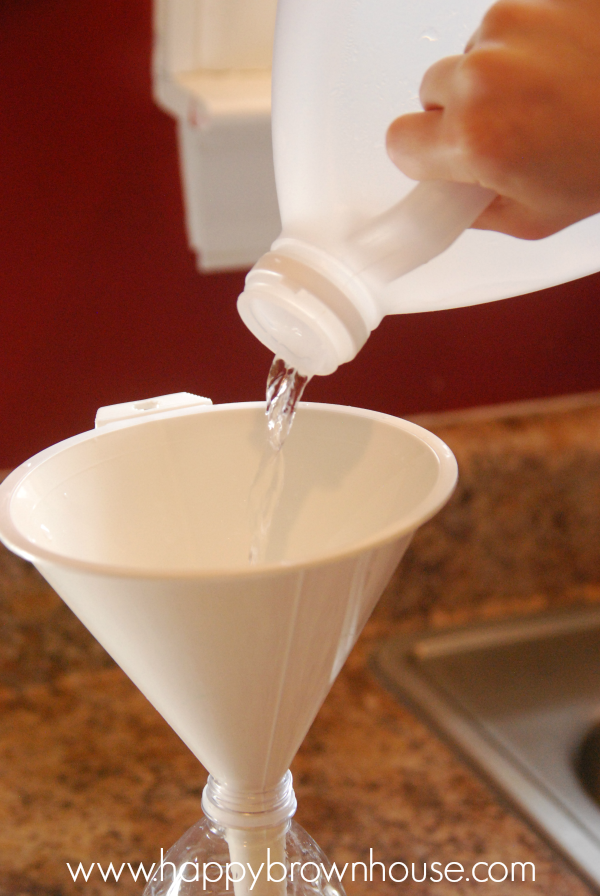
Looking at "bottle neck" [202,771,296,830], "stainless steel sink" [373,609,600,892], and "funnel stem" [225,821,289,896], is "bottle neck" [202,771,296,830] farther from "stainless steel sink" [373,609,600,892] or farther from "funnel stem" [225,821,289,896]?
"stainless steel sink" [373,609,600,892]

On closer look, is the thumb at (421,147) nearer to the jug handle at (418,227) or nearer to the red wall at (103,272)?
the jug handle at (418,227)

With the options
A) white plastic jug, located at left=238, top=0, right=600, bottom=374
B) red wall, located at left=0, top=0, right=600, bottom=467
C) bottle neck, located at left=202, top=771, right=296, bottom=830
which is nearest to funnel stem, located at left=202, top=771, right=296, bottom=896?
bottle neck, located at left=202, top=771, right=296, bottom=830

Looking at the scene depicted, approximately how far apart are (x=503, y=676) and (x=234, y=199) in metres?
0.44

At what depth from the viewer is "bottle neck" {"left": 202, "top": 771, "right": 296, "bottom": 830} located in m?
0.33

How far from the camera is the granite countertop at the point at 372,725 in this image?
53 cm

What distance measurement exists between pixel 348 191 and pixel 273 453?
0.37ft

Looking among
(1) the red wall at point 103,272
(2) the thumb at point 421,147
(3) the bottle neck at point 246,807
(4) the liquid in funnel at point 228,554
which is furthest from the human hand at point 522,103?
(1) the red wall at point 103,272

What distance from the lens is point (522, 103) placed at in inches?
11.0

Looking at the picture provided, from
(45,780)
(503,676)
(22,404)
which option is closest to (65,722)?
(45,780)

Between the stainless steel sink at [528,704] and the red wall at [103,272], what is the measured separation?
22 centimetres

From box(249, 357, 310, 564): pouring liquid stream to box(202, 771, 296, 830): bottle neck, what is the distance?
9 centimetres

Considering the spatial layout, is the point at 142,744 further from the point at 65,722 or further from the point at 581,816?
the point at 581,816

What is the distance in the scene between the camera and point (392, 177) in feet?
1.14

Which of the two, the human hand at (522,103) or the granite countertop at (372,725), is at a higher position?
the human hand at (522,103)
